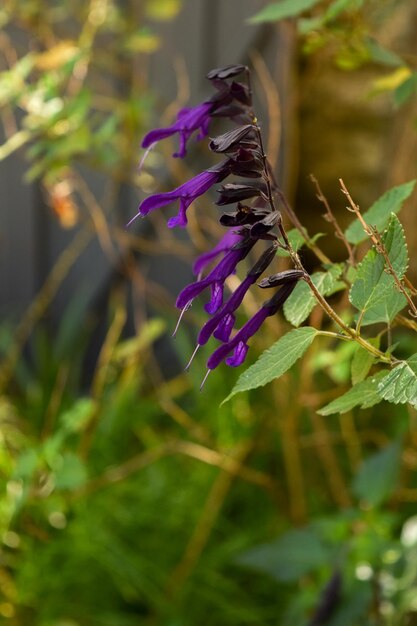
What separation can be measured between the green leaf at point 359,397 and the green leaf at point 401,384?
0.05m

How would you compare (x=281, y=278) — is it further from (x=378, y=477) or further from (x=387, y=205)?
(x=378, y=477)

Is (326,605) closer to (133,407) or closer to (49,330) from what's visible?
(133,407)

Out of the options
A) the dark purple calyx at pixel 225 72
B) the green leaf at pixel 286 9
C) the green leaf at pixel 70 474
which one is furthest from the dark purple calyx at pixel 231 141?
the green leaf at pixel 70 474

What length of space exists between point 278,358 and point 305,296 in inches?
3.6

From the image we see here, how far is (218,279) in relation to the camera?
633 mm

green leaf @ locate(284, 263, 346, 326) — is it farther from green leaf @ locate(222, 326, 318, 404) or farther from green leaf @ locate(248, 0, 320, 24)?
green leaf @ locate(248, 0, 320, 24)

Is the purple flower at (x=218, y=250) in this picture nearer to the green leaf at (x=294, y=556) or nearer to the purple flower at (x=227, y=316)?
the purple flower at (x=227, y=316)

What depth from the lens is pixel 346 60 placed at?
113cm

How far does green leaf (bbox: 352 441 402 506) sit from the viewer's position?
1430mm

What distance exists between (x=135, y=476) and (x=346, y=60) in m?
1.36

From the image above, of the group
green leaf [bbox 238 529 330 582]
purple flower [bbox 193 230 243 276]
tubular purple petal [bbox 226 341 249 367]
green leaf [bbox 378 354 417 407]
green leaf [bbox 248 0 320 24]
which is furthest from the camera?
green leaf [bbox 238 529 330 582]

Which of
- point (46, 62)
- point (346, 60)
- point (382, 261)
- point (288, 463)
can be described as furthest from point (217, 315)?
point (288, 463)

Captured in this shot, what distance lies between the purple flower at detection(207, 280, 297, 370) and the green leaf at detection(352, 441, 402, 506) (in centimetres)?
82

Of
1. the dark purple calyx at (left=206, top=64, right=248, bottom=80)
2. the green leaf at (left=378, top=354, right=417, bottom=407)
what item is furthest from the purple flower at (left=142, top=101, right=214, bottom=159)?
the green leaf at (left=378, top=354, right=417, bottom=407)
